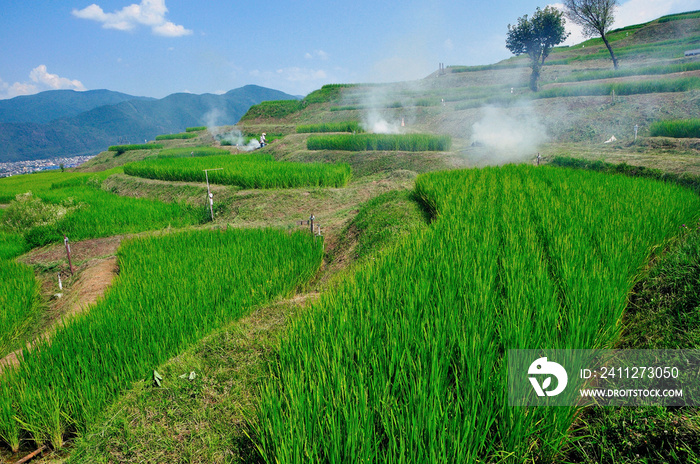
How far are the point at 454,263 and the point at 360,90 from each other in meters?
48.0

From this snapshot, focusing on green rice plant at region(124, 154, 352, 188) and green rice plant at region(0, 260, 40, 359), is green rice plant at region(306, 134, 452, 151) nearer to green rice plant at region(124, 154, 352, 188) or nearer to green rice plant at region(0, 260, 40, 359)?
green rice plant at region(124, 154, 352, 188)

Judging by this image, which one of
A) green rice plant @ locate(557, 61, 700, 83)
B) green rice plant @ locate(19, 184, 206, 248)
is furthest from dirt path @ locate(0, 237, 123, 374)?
green rice plant @ locate(557, 61, 700, 83)

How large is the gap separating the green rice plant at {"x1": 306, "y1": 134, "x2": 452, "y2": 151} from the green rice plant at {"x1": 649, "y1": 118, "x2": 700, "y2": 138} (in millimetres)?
7703

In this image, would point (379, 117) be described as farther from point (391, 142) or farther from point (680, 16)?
point (680, 16)

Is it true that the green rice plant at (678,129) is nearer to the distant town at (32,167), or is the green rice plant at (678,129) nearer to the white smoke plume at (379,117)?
the white smoke plume at (379,117)

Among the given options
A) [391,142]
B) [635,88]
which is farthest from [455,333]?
[635,88]

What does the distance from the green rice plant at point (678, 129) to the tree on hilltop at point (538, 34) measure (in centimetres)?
1865

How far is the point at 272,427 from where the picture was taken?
1.71 m

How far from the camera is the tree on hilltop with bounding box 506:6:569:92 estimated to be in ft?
98.9

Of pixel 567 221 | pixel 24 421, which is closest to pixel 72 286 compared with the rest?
pixel 24 421

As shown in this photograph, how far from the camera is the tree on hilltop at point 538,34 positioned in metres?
30.1

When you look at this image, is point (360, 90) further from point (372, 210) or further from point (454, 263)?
point (454, 263)

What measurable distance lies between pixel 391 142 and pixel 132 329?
14.8 metres

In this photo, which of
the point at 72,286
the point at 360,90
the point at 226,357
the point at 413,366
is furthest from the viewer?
the point at 360,90
